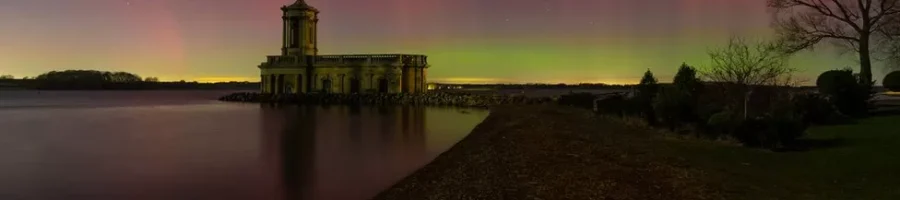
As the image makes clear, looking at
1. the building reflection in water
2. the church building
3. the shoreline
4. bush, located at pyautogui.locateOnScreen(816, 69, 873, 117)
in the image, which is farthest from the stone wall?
the shoreline

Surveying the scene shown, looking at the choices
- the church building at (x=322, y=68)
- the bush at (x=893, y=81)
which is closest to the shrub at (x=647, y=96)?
the bush at (x=893, y=81)

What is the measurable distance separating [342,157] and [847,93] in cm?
1866

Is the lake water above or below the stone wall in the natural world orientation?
below

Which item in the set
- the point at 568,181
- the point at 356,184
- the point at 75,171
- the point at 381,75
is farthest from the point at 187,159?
the point at 381,75

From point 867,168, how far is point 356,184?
963 centimetres

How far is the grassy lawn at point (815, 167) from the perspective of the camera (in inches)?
437

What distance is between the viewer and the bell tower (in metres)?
82.2

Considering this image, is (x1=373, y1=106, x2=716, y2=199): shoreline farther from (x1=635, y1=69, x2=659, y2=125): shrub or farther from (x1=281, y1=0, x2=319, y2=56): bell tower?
(x1=281, y1=0, x2=319, y2=56): bell tower

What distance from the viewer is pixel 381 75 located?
7925cm

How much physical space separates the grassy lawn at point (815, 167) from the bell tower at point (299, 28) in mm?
66260

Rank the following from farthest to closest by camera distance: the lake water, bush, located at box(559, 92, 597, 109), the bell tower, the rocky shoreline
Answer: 1. the bell tower
2. the rocky shoreline
3. bush, located at box(559, 92, 597, 109)
4. the lake water

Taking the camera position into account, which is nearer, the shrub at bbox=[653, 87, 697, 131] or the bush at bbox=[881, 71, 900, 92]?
the shrub at bbox=[653, 87, 697, 131]

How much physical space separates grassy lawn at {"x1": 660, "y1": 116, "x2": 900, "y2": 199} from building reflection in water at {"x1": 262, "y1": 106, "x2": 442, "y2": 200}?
6583 millimetres

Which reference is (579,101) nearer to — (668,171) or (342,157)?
(342,157)
